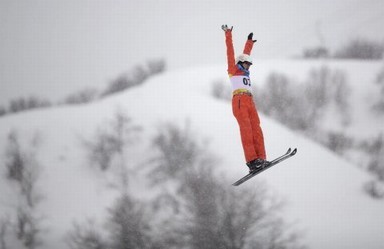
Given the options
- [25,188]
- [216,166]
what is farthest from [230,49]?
[25,188]

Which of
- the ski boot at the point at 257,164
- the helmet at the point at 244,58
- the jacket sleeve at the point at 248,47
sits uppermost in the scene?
the jacket sleeve at the point at 248,47

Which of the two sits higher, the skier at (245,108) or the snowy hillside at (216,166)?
the skier at (245,108)

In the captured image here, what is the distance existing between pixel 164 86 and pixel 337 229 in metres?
43.3

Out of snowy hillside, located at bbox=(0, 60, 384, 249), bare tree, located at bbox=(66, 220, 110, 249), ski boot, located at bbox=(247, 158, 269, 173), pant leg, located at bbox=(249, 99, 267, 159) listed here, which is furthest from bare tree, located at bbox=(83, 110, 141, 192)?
ski boot, located at bbox=(247, 158, 269, 173)

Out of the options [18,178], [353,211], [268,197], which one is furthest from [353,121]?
[18,178]

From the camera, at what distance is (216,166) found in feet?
125

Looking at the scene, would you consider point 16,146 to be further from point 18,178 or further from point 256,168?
point 256,168

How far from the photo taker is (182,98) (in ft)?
194

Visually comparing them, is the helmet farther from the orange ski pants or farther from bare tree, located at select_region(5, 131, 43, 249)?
bare tree, located at select_region(5, 131, 43, 249)

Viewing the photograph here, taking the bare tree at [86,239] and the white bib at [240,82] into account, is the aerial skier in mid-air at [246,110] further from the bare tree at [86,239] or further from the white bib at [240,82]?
the bare tree at [86,239]

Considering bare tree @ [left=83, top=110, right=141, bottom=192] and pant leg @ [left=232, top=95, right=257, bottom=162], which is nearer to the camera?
pant leg @ [left=232, top=95, right=257, bottom=162]

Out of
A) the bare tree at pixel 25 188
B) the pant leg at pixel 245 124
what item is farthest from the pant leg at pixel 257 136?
the bare tree at pixel 25 188

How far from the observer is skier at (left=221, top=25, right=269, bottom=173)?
27.0ft

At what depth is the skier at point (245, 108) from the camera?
824cm
